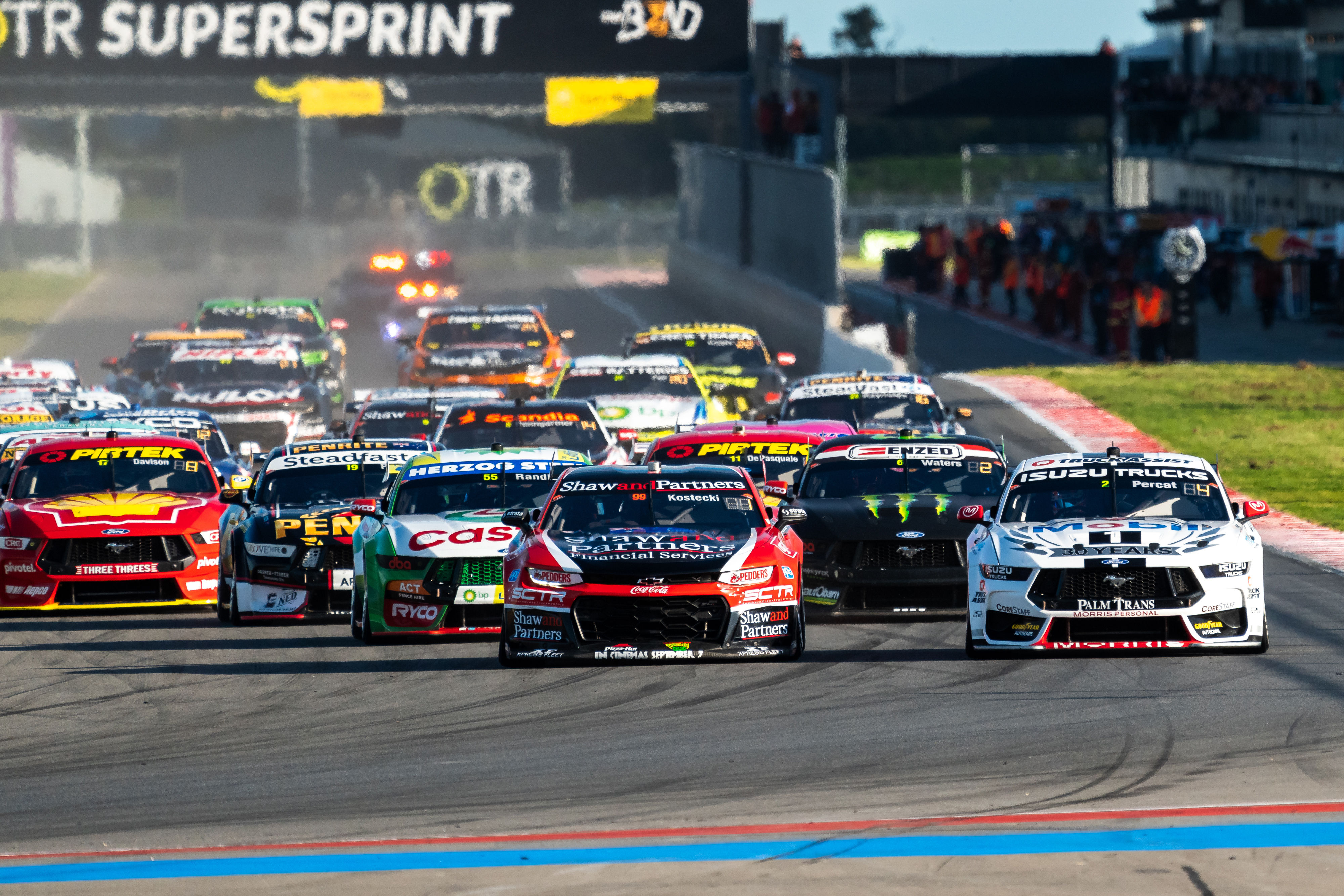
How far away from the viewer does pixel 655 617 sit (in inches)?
523

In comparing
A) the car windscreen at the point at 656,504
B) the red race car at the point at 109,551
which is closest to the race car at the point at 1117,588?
the car windscreen at the point at 656,504

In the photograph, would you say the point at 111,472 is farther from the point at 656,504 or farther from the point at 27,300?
the point at 27,300

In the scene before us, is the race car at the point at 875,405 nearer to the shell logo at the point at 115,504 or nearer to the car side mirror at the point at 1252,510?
the shell logo at the point at 115,504

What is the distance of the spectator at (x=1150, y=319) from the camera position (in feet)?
119

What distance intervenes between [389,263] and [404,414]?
23.2 m

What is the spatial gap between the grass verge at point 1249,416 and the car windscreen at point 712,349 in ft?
16.5

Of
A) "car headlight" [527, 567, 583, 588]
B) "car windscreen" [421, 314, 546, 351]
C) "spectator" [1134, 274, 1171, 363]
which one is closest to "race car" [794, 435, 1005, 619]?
"car headlight" [527, 567, 583, 588]

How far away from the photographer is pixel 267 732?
12.2 m

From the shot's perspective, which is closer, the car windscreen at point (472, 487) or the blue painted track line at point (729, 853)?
the blue painted track line at point (729, 853)

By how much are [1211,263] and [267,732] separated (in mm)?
37106

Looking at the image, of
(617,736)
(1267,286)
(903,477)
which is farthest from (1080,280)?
(617,736)

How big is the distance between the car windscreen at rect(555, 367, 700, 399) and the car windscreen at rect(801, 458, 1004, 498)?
7871mm

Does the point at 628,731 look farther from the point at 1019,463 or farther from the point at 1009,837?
the point at 1019,463

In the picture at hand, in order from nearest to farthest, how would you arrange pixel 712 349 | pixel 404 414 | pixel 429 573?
pixel 429 573 < pixel 404 414 < pixel 712 349
